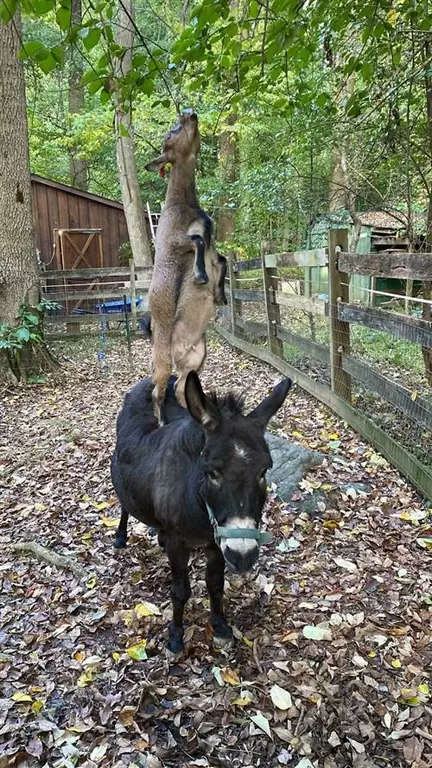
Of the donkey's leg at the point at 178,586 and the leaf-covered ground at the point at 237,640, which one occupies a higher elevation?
the donkey's leg at the point at 178,586

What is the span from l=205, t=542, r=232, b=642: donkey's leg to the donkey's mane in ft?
2.69

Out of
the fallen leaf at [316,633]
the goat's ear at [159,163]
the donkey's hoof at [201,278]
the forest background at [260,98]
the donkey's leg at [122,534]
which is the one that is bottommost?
the fallen leaf at [316,633]

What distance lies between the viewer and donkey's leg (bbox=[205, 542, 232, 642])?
2.73 meters

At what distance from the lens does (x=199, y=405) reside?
7.20ft

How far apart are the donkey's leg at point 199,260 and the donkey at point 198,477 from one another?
0.38 metres

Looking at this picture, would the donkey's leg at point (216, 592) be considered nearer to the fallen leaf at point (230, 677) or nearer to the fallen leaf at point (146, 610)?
the fallen leaf at point (230, 677)

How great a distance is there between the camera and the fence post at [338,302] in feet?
18.0

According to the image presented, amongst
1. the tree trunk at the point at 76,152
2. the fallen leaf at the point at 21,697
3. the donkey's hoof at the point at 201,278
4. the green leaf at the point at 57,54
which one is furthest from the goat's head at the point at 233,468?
the tree trunk at the point at 76,152

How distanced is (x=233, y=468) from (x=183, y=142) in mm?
1247

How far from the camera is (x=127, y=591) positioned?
3.31 metres

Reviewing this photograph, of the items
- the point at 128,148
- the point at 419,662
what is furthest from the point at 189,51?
the point at 128,148

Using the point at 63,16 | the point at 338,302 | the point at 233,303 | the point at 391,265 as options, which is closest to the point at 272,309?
the point at 233,303

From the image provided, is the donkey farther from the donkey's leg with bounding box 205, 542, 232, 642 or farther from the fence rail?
the fence rail

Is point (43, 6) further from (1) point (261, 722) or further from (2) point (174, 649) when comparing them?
(1) point (261, 722)
